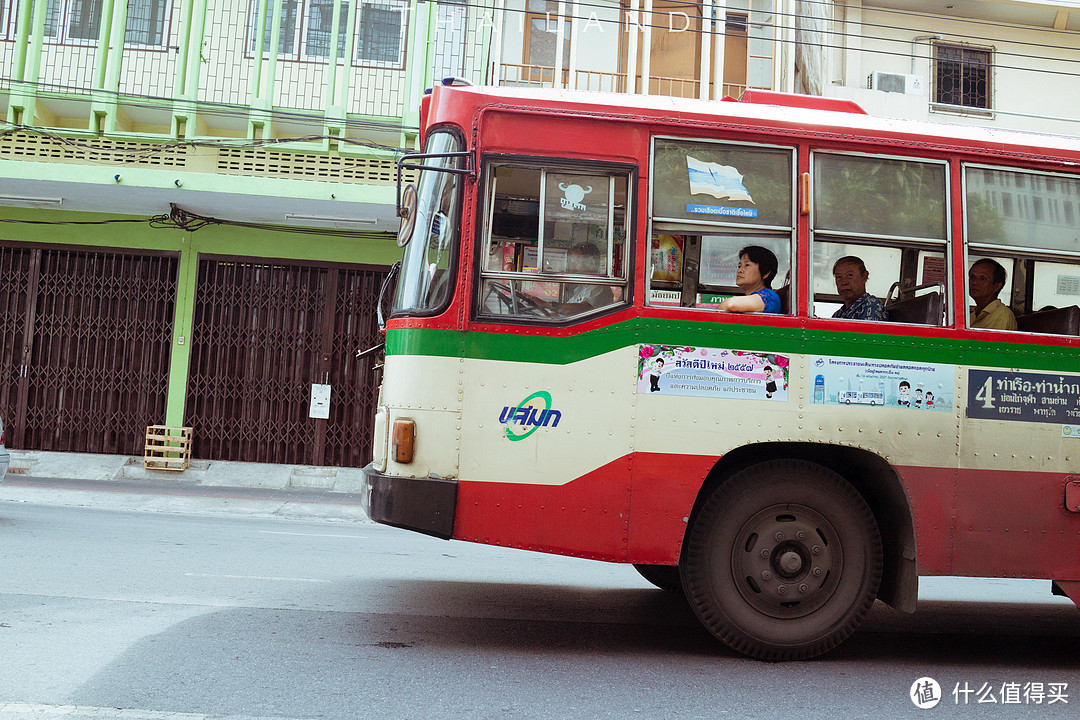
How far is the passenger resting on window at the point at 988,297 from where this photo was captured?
4.87 metres

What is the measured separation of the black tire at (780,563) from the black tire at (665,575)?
1328 mm

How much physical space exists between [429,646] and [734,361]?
88.4 inches

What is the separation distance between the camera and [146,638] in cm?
456

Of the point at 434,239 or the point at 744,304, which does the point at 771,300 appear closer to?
the point at 744,304

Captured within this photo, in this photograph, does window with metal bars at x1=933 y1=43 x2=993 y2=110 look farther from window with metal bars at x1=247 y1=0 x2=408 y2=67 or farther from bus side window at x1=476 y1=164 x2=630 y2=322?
bus side window at x1=476 y1=164 x2=630 y2=322

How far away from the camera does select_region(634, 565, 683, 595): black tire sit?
6.01 m

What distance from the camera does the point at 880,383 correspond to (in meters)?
4.74

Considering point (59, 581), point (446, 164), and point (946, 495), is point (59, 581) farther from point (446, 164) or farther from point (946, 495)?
point (946, 495)

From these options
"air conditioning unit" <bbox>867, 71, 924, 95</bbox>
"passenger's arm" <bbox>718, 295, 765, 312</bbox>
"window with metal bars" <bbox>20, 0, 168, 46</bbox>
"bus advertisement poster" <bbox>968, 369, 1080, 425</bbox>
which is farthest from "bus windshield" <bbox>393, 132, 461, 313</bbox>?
"air conditioning unit" <bbox>867, 71, 924, 95</bbox>

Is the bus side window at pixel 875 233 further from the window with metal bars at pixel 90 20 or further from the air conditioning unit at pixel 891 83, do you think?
the air conditioning unit at pixel 891 83

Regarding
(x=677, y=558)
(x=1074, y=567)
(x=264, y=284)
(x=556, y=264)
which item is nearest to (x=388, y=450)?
(x=556, y=264)

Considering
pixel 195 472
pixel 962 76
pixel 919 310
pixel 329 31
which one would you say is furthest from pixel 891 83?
pixel 195 472

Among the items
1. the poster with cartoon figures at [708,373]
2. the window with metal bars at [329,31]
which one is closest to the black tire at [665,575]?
the poster with cartoon figures at [708,373]

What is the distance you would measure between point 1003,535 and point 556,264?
2885 millimetres
